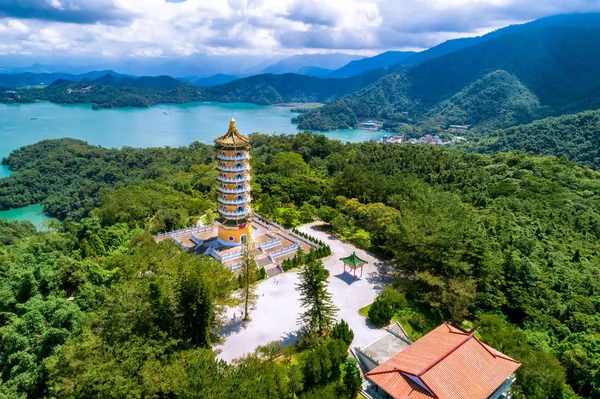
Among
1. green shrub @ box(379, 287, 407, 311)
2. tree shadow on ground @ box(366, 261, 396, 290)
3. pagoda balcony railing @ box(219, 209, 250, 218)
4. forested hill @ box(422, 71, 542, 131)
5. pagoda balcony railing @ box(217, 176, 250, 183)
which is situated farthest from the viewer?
forested hill @ box(422, 71, 542, 131)

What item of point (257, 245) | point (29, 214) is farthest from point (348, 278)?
point (29, 214)

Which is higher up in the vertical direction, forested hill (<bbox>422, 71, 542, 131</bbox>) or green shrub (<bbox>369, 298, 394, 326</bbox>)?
forested hill (<bbox>422, 71, 542, 131</bbox>)

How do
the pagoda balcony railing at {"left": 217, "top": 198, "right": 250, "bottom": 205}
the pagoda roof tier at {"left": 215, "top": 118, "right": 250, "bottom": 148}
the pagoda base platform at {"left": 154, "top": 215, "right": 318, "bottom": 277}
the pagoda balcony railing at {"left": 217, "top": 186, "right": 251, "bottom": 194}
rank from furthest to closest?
the pagoda balcony railing at {"left": 217, "top": 198, "right": 250, "bottom": 205} → the pagoda balcony railing at {"left": 217, "top": 186, "right": 251, "bottom": 194} → the pagoda base platform at {"left": 154, "top": 215, "right": 318, "bottom": 277} → the pagoda roof tier at {"left": 215, "top": 118, "right": 250, "bottom": 148}

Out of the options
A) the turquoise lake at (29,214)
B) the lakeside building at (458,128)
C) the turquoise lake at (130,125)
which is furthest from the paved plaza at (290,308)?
the lakeside building at (458,128)

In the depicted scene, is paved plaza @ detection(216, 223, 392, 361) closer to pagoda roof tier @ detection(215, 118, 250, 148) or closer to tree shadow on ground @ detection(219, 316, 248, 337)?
tree shadow on ground @ detection(219, 316, 248, 337)

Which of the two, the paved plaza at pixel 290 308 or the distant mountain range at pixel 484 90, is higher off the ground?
the distant mountain range at pixel 484 90

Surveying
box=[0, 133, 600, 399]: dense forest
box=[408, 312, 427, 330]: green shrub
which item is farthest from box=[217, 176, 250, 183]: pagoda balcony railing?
box=[408, 312, 427, 330]: green shrub

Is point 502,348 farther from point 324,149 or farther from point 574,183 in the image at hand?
point 324,149

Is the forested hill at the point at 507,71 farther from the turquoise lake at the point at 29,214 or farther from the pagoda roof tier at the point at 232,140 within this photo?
the pagoda roof tier at the point at 232,140
